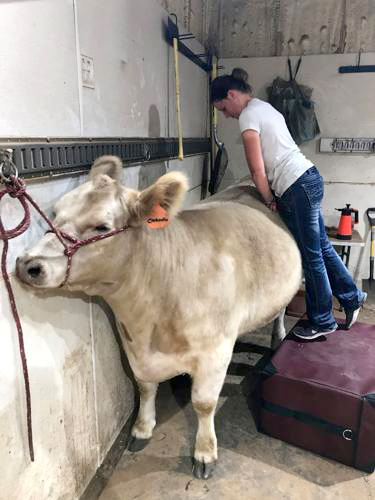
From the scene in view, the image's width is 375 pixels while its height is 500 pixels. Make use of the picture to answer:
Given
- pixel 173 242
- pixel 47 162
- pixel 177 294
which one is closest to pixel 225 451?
pixel 177 294

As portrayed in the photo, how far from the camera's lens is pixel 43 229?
145 cm

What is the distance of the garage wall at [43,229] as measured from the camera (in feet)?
4.18

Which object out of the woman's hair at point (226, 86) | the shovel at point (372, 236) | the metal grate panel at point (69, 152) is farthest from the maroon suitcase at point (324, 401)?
the shovel at point (372, 236)

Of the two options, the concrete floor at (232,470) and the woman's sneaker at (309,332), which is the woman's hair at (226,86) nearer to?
the woman's sneaker at (309,332)

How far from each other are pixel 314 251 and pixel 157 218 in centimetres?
115

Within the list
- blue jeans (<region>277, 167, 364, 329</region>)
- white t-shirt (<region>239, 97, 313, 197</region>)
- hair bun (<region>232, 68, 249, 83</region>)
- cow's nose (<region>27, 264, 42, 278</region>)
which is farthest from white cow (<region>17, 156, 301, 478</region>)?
hair bun (<region>232, 68, 249, 83</region>)

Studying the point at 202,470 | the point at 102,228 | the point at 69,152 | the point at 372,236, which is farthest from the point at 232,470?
Result: the point at 372,236

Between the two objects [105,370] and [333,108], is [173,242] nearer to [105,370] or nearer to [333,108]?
[105,370]

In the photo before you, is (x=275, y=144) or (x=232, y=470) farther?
(x=275, y=144)

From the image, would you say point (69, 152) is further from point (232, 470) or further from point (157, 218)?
point (232, 470)

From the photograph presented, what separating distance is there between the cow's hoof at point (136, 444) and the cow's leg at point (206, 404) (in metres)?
0.29

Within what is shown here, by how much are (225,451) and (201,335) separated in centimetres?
72

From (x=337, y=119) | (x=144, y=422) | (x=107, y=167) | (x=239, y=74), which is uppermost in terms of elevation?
(x=239, y=74)

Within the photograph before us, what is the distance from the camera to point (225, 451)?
82.7 inches
